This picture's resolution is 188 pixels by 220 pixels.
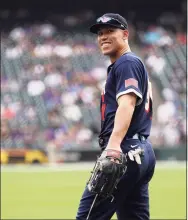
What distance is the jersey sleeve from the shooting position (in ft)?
15.0

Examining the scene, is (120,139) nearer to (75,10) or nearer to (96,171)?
(96,171)

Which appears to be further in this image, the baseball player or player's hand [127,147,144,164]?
player's hand [127,147,144,164]

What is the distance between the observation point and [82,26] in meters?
33.7

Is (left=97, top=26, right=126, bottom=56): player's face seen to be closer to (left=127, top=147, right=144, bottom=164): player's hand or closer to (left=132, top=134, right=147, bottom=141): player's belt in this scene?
→ (left=132, top=134, right=147, bottom=141): player's belt

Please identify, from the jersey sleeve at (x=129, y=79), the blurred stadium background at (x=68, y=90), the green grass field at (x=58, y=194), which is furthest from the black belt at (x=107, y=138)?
the blurred stadium background at (x=68, y=90)

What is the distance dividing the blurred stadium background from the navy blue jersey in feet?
28.3

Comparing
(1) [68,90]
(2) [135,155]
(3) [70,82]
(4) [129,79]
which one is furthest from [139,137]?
(3) [70,82]

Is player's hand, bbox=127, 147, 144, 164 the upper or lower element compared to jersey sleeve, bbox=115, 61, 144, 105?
lower

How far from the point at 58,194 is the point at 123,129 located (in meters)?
9.11

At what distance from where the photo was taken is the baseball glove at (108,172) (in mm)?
4453

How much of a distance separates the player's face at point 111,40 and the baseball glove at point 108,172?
0.85 metres

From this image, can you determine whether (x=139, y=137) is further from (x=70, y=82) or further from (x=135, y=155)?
(x=70, y=82)

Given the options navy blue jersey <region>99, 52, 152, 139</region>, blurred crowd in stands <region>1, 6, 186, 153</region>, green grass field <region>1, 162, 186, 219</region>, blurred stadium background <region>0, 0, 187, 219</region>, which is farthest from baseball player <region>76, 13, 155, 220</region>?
blurred crowd in stands <region>1, 6, 186, 153</region>

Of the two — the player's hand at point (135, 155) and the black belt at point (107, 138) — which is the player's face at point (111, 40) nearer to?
the black belt at point (107, 138)
